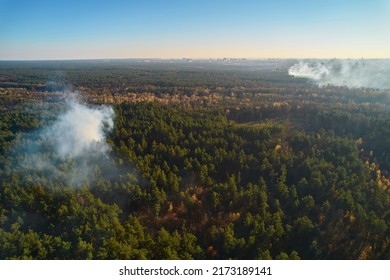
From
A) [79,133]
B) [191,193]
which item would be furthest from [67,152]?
[191,193]

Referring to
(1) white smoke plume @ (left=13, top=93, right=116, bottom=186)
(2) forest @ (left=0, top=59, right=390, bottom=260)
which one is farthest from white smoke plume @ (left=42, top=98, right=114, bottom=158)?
(2) forest @ (left=0, top=59, right=390, bottom=260)

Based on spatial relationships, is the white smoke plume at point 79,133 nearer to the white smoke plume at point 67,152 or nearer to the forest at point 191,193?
the white smoke plume at point 67,152

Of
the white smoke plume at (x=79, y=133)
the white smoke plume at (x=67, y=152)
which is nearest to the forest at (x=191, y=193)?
the white smoke plume at (x=67, y=152)

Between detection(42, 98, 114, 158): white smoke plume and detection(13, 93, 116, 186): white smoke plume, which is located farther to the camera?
detection(42, 98, 114, 158): white smoke plume

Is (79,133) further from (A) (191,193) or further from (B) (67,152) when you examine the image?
(A) (191,193)

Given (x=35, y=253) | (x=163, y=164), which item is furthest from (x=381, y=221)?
(x=35, y=253)

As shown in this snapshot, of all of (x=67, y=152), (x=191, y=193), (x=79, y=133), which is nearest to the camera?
(x=191, y=193)

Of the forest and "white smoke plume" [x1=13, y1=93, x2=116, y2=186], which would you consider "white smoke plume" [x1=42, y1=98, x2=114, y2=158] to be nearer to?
"white smoke plume" [x1=13, y1=93, x2=116, y2=186]
